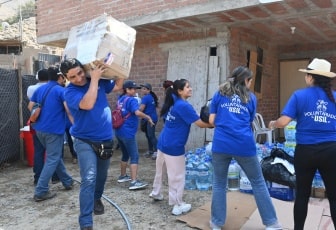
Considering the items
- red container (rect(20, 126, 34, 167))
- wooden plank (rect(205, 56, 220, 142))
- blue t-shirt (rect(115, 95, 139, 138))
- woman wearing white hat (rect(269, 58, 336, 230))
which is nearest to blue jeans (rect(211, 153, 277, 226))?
woman wearing white hat (rect(269, 58, 336, 230))

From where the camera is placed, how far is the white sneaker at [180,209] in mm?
4234

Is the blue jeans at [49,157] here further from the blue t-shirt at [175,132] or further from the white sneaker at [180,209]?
the white sneaker at [180,209]

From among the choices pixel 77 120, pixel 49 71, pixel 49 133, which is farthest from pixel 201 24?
pixel 77 120

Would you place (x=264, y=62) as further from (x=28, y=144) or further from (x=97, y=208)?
(x=97, y=208)

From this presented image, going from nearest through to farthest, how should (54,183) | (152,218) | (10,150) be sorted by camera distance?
(152,218), (54,183), (10,150)

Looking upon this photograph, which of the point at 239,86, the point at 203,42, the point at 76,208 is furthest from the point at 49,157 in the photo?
the point at 203,42

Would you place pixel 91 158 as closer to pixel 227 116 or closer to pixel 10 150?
pixel 227 116

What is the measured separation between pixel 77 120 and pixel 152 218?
1.48 m

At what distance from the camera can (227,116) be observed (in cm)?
354

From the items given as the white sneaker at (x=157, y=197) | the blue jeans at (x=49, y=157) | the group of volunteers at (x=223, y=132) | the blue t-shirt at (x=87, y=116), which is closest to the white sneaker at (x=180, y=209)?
the group of volunteers at (x=223, y=132)

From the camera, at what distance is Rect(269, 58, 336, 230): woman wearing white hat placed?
3.15 metres

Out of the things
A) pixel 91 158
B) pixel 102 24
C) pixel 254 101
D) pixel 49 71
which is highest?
pixel 102 24

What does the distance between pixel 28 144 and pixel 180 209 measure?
4.22m

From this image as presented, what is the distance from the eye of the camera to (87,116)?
140 inches
